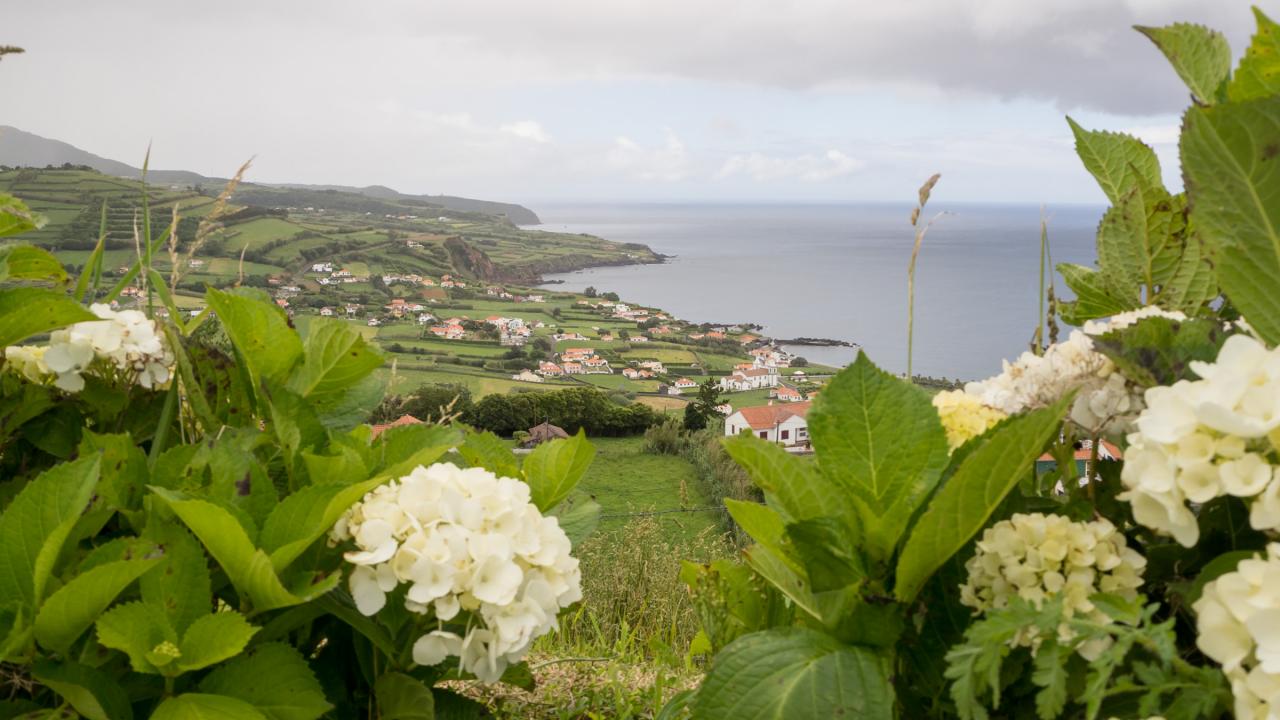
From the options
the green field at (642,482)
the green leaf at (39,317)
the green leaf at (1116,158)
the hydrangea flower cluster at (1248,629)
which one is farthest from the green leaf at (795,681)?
the green field at (642,482)

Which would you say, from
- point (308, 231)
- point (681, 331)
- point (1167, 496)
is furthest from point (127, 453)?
point (681, 331)

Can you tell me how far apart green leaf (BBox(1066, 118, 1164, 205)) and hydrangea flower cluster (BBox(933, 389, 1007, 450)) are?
34 centimetres

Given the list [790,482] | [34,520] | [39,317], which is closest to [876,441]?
[790,482]

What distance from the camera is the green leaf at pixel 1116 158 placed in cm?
121

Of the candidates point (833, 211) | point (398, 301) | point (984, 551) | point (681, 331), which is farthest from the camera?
point (833, 211)

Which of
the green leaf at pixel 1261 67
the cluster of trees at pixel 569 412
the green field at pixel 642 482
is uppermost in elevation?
the green leaf at pixel 1261 67

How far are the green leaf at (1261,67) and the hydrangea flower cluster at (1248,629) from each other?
0.46 metres

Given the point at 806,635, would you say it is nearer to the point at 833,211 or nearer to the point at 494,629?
the point at 494,629

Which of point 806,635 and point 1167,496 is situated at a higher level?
point 1167,496

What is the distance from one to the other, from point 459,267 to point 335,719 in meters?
50.3

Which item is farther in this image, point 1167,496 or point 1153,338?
point 1153,338

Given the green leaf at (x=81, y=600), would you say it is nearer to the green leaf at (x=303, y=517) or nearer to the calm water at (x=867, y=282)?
the green leaf at (x=303, y=517)

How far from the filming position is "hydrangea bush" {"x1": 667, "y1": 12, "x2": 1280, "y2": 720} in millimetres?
635

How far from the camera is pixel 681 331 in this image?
49.6 metres
